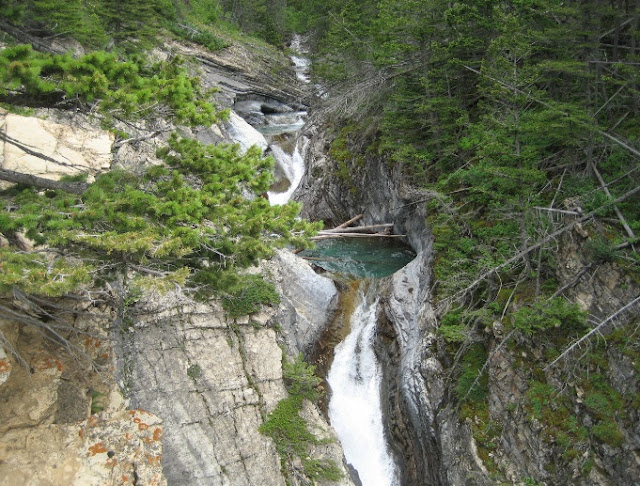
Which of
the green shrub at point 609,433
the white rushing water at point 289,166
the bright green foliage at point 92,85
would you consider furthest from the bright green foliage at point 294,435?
the white rushing water at point 289,166

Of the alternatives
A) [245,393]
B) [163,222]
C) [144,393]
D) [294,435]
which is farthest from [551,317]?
[144,393]

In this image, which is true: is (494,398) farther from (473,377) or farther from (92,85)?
(92,85)

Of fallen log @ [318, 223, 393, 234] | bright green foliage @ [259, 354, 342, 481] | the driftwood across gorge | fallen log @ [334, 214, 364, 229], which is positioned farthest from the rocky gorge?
fallen log @ [334, 214, 364, 229]

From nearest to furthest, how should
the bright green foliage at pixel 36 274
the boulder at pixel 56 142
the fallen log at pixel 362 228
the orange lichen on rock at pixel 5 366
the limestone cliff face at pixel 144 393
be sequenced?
the bright green foliage at pixel 36 274 < the orange lichen on rock at pixel 5 366 < the limestone cliff face at pixel 144 393 < the boulder at pixel 56 142 < the fallen log at pixel 362 228

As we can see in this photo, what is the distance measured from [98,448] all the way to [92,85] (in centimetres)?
620

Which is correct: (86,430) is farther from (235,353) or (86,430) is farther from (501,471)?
(501,471)

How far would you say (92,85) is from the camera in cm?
532

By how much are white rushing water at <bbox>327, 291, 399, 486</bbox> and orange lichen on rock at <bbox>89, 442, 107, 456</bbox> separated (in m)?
5.85

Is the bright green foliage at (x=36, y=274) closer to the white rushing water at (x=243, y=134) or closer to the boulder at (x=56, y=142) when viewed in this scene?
the boulder at (x=56, y=142)

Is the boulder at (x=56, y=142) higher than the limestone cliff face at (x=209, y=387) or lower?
higher

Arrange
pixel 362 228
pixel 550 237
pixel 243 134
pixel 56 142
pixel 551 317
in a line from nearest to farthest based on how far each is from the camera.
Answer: pixel 551 317
pixel 550 237
pixel 56 142
pixel 362 228
pixel 243 134

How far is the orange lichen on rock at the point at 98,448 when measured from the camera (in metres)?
7.74

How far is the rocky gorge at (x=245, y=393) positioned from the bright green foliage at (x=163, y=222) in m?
0.76

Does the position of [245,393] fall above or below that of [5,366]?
below
